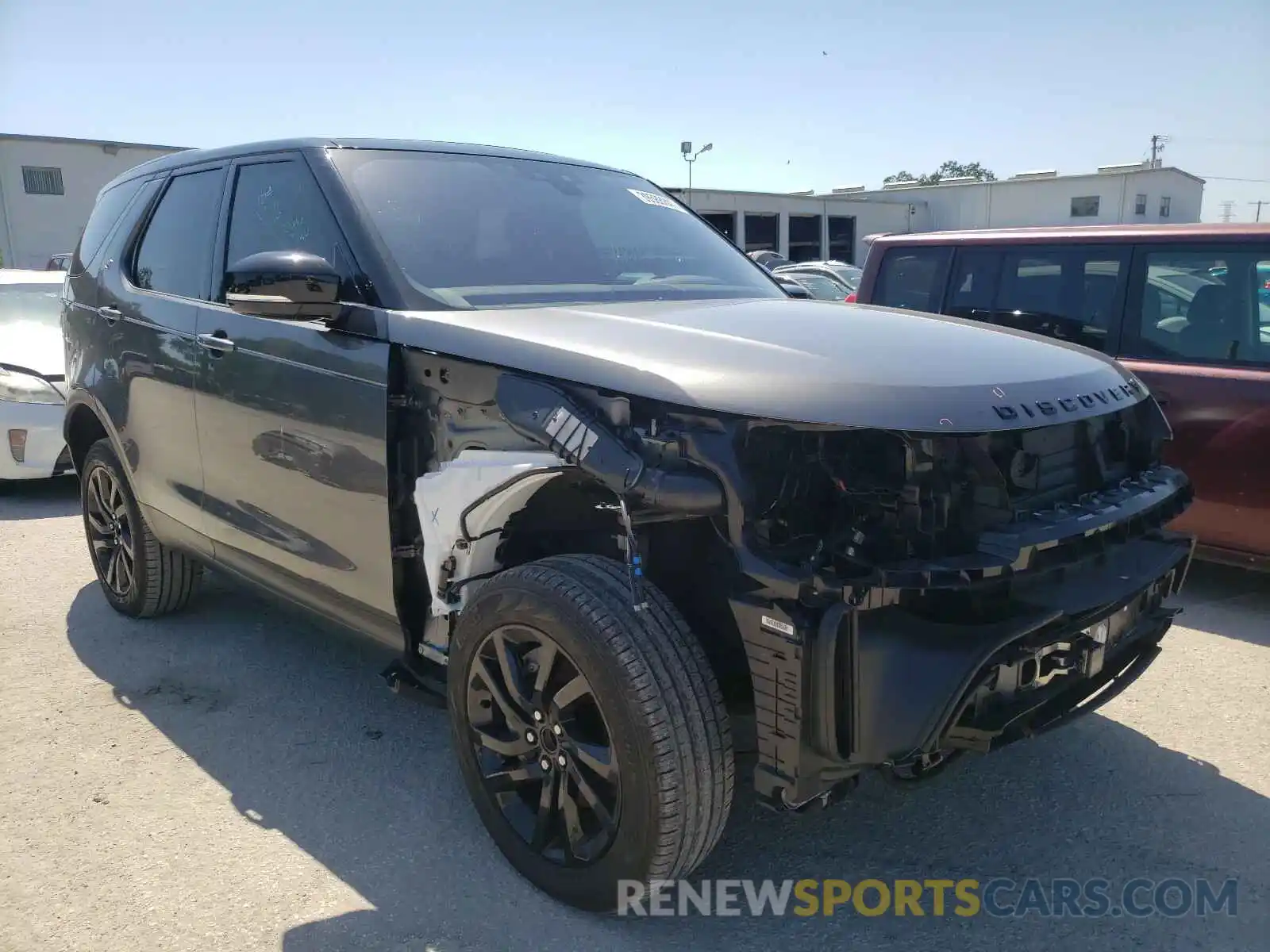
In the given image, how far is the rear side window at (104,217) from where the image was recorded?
4.47 metres

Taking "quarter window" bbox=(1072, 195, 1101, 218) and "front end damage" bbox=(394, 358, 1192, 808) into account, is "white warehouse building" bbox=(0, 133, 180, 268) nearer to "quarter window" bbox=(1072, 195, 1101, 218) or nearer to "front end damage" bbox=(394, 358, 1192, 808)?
"front end damage" bbox=(394, 358, 1192, 808)

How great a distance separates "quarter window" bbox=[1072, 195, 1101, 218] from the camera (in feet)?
140

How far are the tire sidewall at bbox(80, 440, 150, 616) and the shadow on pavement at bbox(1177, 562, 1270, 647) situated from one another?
4.66m

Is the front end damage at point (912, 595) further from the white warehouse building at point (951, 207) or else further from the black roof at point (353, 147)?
the white warehouse building at point (951, 207)

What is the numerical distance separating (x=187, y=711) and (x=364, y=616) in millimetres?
1166

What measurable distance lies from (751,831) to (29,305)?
7617 mm

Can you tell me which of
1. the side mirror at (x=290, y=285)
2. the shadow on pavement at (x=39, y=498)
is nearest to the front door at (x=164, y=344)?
the side mirror at (x=290, y=285)

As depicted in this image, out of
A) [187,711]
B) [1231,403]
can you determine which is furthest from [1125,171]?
[187,711]

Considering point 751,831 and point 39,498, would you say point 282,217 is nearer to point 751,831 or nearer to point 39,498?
point 751,831

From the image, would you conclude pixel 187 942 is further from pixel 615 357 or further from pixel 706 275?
pixel 706 275

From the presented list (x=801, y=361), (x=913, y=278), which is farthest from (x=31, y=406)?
(x=801, y=361)

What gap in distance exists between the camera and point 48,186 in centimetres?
3180

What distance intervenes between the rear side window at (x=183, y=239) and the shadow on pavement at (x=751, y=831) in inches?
61.1

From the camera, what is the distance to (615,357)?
2.28 metres
